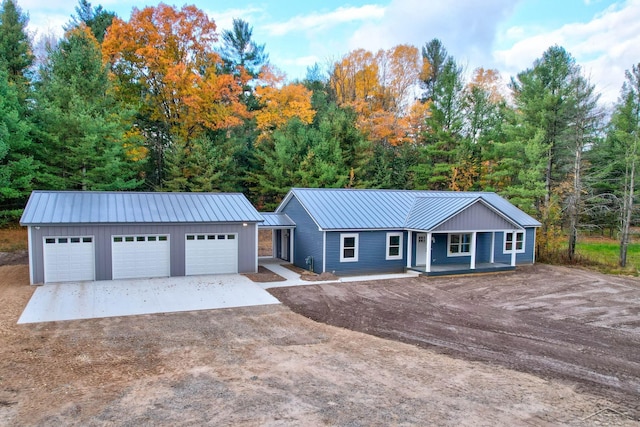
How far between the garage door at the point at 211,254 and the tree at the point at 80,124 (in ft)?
27.8

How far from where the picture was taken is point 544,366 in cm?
741

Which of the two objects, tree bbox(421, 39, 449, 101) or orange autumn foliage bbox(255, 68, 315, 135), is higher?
tree bbox(421, 39, 449, 101)

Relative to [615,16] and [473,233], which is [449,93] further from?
[473,233]

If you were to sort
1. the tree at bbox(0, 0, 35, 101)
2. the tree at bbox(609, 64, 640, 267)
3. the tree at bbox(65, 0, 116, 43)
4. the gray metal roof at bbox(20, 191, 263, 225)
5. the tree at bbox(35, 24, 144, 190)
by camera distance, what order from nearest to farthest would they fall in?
the gray metal roof at bbox(20, 191, 263, 225), the tree at bbox(609, 64, 640, 267), the tree at bbox(35, 24, 144, 190), the tree at bbox(0, 0, 35, 101), the tree at bbox(65, 0, 116, 43)

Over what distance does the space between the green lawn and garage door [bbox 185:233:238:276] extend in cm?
1663

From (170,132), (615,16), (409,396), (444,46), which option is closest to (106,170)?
(170,132)

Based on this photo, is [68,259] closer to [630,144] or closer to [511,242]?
[511,242]

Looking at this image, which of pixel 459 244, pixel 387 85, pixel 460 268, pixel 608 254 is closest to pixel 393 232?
pixel 460 268

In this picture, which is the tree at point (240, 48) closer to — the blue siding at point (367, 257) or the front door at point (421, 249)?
the blue siding at point (367, 257)

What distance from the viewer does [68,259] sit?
45.6 ft

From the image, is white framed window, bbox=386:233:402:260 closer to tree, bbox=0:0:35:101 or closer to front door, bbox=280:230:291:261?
front door, bbox=280:230:291:261

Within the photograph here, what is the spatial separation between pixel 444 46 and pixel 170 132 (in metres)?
23.2

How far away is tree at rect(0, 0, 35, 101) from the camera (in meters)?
22.5

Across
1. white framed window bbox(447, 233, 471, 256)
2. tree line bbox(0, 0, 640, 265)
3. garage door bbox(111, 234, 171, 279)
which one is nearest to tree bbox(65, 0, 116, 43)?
tree line bbox(0, 0, 640, 265)
